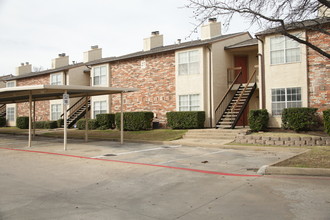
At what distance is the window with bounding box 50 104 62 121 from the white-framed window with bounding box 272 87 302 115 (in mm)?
20704

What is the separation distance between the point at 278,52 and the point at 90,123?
1501cm

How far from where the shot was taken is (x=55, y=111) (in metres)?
30.3

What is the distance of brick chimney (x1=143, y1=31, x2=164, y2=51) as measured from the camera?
26.5 m

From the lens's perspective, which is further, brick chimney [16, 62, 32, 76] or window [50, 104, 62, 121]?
brick chimney [16, 62, 32, 76]

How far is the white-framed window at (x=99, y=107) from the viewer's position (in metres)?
26.0

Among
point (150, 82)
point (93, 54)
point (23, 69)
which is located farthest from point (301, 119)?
point (23, 69)

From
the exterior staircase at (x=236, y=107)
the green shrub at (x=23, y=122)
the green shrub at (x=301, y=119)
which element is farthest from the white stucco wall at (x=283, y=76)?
the green shrub at (x=23, y=122)

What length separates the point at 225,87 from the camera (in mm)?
21312

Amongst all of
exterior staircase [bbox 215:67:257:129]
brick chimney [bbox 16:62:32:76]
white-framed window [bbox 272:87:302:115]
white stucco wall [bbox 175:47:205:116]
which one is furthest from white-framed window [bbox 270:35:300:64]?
brick chimney [bbox 16:62:32:76]

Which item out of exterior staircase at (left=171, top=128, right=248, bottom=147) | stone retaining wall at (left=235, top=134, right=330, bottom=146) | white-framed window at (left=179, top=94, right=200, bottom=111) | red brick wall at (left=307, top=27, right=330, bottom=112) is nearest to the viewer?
stone retaining wall at (left=235, top=134, right=330, bottom=146)

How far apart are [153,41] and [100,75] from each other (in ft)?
17.9

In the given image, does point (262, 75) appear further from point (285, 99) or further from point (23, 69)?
point (23, 69)

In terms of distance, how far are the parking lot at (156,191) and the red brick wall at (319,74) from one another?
774cm

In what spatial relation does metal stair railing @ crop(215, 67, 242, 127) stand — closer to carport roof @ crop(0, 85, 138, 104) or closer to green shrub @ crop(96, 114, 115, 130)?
carport roof @ crop(0, 85, 138, 104)
